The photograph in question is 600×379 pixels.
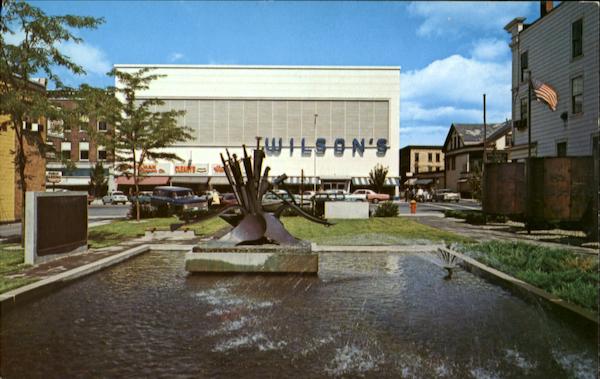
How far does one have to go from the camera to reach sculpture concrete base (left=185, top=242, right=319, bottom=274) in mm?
9141

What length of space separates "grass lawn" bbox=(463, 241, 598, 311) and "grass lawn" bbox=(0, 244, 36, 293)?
909cm

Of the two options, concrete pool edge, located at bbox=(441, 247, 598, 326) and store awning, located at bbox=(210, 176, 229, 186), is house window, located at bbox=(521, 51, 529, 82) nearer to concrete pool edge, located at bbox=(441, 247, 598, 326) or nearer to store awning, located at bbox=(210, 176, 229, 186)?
concrete pool edge, located at bbox=(441, 247, 598, 326)

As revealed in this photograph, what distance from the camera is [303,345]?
5098 millimetres

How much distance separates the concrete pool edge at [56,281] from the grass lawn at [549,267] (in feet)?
28.1

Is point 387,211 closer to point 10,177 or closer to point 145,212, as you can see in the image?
point 145,212

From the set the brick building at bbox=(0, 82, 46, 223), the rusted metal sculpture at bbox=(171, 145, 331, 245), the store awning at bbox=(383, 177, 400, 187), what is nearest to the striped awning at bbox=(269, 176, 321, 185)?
the store awning at bbox=(383, 177, 400, 187)

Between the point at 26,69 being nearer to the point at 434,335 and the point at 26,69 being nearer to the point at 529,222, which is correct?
the point at 434,335

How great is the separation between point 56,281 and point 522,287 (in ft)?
27.6

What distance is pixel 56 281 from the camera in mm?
7840

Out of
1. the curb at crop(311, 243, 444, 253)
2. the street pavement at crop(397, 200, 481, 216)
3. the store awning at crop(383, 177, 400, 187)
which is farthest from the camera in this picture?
the store awning at crop(383, 177, 400, 187)

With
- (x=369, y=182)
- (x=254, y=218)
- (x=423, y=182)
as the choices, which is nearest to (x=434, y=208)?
(x=369, y=182)

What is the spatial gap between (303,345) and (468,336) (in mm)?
2187

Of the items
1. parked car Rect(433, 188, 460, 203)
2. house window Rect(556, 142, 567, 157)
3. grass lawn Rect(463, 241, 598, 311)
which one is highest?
house window Rect(556, 142, 567, 157)

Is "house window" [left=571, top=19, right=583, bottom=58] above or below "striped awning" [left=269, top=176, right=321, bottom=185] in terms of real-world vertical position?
above
